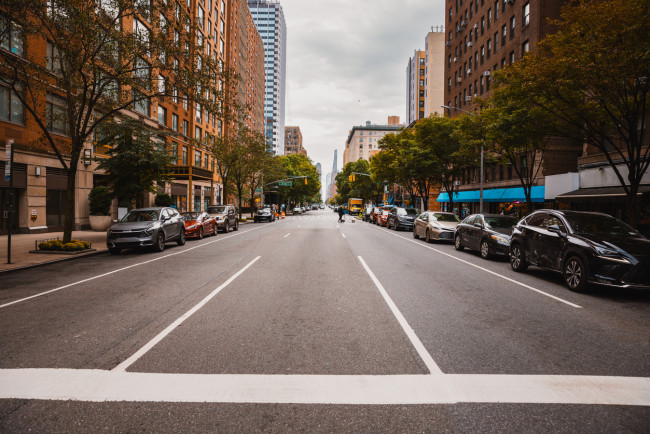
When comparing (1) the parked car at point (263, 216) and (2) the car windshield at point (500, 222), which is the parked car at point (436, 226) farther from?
(1) the parked car at point (263, 216)

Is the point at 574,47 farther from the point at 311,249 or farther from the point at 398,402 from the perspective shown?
the point at 398,402

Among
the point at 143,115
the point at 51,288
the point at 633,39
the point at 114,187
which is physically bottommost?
the point at 51,288

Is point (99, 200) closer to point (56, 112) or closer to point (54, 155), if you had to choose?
point (54, 155)

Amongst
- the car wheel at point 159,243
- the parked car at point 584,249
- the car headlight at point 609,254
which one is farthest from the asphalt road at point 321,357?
the car wheel at point 159,243

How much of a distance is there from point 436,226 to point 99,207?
1994 cm

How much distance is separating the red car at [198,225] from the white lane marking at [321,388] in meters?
16.2

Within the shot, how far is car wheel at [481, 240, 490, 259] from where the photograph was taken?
12433 millimetres

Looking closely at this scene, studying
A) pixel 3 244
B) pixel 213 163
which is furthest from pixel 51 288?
pixel 213 163

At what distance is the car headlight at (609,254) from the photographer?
22.4 feet

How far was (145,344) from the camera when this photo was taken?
14.2 feet

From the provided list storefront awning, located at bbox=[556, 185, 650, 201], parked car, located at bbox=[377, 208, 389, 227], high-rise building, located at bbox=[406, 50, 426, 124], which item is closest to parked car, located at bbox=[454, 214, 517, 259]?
storefront awning, located at bbox=[556, 185, 650, 201]

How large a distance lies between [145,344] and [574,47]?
13.6 metres

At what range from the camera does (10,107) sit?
18.3 m

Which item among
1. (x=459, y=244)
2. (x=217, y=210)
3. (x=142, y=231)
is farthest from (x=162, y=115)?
(x=459, y=244)
